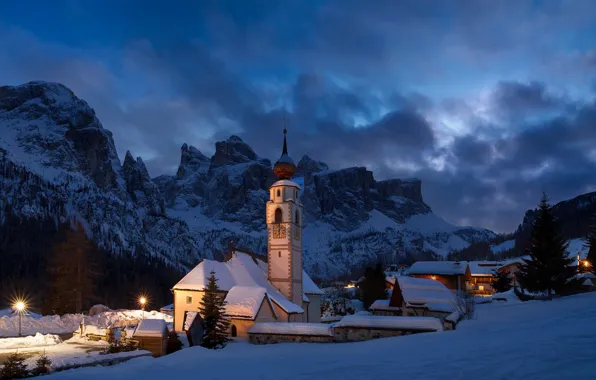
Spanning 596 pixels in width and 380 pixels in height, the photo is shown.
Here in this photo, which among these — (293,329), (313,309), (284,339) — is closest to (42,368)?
(284,339)

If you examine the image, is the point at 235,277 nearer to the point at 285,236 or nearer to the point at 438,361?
the point at 285,236

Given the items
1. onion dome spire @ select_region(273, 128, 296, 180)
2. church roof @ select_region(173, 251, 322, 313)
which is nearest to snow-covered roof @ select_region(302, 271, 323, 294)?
church roof @ select_region(173, 251, 322, 313)

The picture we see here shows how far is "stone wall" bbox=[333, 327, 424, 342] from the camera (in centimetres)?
3309

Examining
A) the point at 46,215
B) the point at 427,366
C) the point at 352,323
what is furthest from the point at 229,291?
the point at 46,215

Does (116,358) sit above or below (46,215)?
below

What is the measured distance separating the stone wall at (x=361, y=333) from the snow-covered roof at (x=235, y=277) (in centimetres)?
1388

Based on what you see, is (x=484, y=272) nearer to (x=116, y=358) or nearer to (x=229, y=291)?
(x=229, y=291)

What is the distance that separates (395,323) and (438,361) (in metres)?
16.9

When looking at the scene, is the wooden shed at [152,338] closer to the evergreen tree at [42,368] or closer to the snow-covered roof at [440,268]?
the evergreen tree at [42,368]

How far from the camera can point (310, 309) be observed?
193 ft

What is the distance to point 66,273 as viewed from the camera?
5772 cm

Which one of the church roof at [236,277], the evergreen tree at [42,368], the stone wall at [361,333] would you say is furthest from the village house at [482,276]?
the evergreen tree at [42,368]

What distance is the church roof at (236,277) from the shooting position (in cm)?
4819

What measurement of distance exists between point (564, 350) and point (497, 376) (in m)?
3.07
